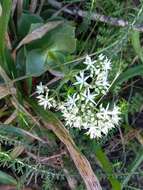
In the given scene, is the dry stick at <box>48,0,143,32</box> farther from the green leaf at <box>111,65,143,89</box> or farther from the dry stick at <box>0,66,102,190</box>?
the dry stick at <box>0,66,102,190</box>

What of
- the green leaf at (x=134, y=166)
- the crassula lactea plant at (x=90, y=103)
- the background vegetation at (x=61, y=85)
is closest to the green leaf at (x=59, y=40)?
the background vegetation at (x=61, y=85)

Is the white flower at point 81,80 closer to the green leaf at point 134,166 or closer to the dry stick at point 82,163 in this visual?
the dry stick at point 82,163

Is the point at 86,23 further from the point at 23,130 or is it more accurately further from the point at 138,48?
the point at 23,130

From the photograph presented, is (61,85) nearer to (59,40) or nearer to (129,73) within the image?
(59,40)

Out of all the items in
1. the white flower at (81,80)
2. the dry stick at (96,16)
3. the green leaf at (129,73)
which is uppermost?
the dry stick at (96,16)

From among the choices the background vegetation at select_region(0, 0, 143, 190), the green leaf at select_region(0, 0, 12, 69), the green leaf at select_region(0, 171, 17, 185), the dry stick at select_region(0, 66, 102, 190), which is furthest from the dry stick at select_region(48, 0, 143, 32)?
the green leaf at select_region(0, 171, 17, 185)

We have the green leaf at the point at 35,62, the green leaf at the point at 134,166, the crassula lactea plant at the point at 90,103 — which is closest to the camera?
the crassula lactea plant at the point at 90,103

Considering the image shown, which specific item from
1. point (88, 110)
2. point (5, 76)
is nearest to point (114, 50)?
point (88, 110)

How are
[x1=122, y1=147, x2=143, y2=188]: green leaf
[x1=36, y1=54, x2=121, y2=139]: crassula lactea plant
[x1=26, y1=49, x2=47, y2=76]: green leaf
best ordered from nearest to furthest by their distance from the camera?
[x1=36, y1=54, x2=121, y2=139]: crassula lactea plant
[x1=26, y1=49, x2=47, y2=76]: green leaf
[x1=122, y1=147, x2=143, y2=188]: green leaf

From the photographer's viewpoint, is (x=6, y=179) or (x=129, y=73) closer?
(x=129, y=73)

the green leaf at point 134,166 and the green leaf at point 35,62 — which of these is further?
the green leaf at point 134,166

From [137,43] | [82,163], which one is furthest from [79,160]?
[137,43]
